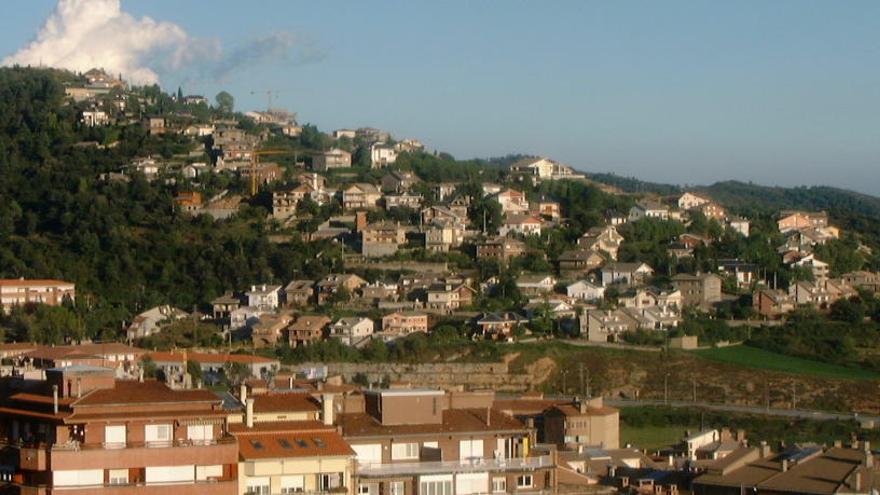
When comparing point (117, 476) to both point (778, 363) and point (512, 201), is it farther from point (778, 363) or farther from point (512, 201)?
point (512, 201)

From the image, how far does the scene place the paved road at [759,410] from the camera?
4553 cm

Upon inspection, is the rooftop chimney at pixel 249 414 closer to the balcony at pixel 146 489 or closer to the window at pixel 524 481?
the balcony at pixel 146 489

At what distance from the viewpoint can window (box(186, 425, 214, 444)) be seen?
16719 mm

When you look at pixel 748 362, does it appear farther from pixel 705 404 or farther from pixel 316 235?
pixel 316 235

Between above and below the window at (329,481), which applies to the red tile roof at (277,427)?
above

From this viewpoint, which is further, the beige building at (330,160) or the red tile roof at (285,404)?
the beige building at (330,160)

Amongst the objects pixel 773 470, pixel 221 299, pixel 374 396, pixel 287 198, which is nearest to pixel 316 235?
pixel 287 198

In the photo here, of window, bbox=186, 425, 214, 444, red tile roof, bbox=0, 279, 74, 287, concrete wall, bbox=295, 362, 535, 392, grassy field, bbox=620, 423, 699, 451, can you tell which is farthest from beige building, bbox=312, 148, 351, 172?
window, bbox=186, 425, 214, 444

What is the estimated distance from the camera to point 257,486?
679 inches

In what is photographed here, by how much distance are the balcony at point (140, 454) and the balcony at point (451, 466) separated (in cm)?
174

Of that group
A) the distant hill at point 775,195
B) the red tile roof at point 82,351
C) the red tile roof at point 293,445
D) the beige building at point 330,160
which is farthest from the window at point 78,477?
the distant hill at point 775,195

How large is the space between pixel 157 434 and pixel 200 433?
37 centimetres

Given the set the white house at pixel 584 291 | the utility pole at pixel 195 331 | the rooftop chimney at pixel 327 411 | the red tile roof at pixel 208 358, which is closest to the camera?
the rooftop chimney at pixel 327 411

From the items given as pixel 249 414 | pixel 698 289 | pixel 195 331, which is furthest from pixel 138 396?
pixel 698 289
